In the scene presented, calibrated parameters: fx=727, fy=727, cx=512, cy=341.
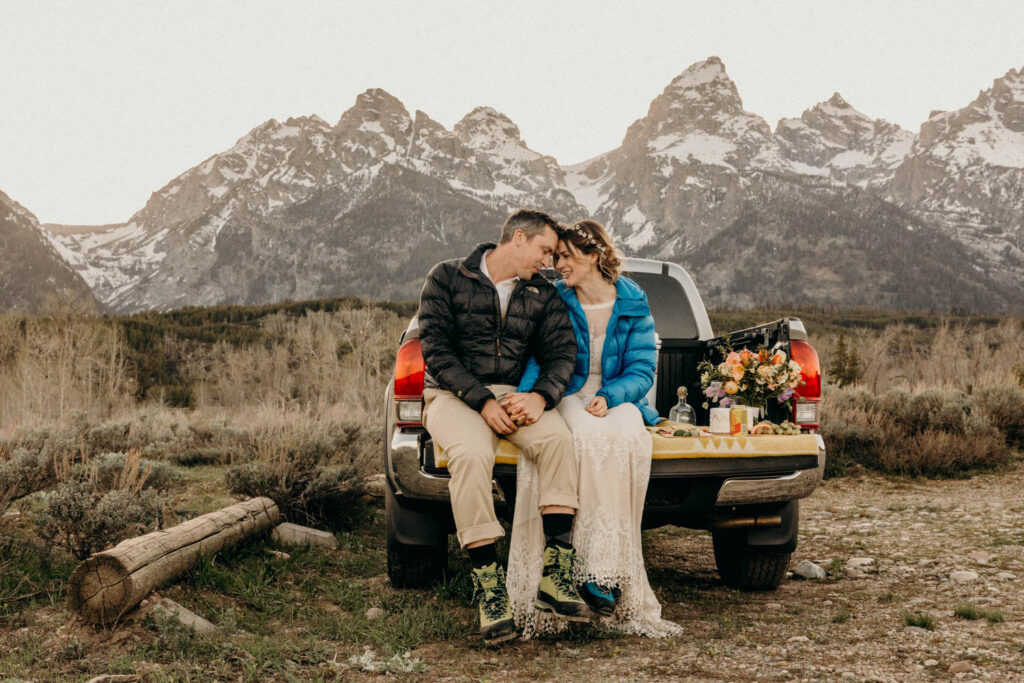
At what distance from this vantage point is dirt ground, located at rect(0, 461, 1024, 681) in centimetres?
276

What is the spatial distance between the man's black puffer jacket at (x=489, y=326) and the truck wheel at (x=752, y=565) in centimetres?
146

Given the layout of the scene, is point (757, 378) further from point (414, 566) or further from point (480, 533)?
point (414, 566)

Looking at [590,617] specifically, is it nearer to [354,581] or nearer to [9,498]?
[354,581]

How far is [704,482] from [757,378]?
676mm

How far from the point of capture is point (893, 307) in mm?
145375

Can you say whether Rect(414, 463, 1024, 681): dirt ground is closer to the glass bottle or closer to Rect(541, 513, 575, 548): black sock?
Rect(541, 513, 575, 548): black sock

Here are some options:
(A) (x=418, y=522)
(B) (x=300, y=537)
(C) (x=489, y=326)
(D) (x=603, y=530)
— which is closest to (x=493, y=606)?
(D) (x=603, y=530)

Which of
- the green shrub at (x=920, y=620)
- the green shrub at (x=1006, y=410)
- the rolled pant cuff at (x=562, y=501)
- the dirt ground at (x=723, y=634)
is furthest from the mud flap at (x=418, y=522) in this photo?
the green shrub at (x=1006, y=410)

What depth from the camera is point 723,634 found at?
3.29 meters

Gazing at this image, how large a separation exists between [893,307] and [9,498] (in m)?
162

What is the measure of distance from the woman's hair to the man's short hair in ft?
0.39

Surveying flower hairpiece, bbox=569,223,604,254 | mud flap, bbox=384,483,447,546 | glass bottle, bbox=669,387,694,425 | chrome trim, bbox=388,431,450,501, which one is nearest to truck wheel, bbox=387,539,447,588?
mud flap, bbox=384,483,447,546

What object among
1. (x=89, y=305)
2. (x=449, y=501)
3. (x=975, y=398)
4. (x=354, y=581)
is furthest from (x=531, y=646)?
(x=89, y=305)

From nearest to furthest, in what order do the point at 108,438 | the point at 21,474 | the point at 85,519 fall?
the point at 85,519 < the point at 21,474 < the point at 108,438
